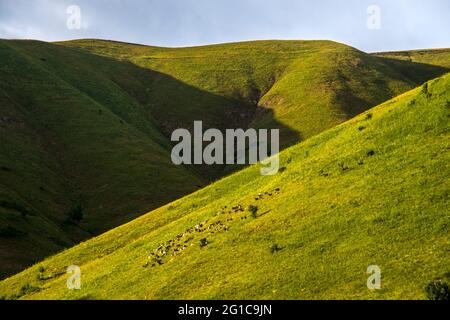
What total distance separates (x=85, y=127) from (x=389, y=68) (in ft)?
286

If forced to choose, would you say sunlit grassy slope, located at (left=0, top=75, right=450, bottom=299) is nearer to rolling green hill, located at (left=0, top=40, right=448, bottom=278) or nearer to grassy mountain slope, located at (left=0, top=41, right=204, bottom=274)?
rolling green hill, located at (left=0, top=40, right=448, bottom=278)

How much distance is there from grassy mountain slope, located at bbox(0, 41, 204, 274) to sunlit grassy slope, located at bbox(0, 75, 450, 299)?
1834 centimetres

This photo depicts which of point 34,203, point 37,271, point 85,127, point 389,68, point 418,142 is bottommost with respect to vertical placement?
point 37,271

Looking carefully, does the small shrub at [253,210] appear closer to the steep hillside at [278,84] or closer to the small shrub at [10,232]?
the small shrub at [10,232]

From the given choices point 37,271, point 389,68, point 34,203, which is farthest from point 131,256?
point 389,68

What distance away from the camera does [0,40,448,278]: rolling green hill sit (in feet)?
221

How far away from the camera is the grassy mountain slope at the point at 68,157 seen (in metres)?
58.0

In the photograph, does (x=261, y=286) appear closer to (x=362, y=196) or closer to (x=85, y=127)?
(x=362, y=196)

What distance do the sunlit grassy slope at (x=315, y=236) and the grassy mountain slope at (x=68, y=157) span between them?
60.2ft

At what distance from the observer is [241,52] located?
167875 mm

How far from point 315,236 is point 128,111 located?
9592 centimetres

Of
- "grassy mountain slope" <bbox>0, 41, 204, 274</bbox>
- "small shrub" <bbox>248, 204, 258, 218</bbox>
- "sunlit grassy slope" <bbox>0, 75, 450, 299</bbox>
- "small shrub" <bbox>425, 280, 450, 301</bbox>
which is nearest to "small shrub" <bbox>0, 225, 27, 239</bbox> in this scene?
"grassy mountain slope" <bbox>0, 41, 204, 274</bbox>

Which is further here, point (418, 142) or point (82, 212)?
point (82, 212)

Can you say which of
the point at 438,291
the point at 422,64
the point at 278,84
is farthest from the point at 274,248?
the point at 422,64
